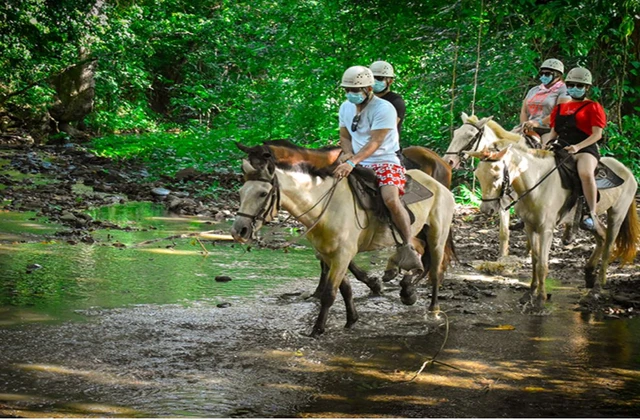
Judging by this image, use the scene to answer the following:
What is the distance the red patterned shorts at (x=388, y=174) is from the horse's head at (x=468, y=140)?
2.92 m

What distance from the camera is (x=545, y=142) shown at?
10.5 m

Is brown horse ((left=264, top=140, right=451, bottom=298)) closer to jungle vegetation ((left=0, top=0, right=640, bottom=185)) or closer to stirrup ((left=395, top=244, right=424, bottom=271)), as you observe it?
stirrup ((left=395, top=244, right=424, bottom=271))

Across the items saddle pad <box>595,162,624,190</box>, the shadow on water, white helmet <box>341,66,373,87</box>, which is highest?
white helmet <box>341,66,373,87</box>

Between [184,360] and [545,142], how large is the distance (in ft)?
20.5

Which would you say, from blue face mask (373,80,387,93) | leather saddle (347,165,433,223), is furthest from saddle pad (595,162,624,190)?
leather saddle (347,165,433,223)

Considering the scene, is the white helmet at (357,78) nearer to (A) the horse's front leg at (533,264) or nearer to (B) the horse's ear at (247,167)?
(B) the horse's ear at (247,167)

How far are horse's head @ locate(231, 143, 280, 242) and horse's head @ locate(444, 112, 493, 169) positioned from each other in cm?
430

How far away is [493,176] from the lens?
9016 millimetres

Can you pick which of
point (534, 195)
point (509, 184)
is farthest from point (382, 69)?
point (534, 195)

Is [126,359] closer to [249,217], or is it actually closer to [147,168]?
[249,217]

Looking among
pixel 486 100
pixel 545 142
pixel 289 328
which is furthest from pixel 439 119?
pixel 289 328

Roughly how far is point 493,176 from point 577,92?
6.17ft

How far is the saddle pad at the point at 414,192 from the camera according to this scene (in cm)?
813

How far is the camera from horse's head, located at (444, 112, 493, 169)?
10.4m
